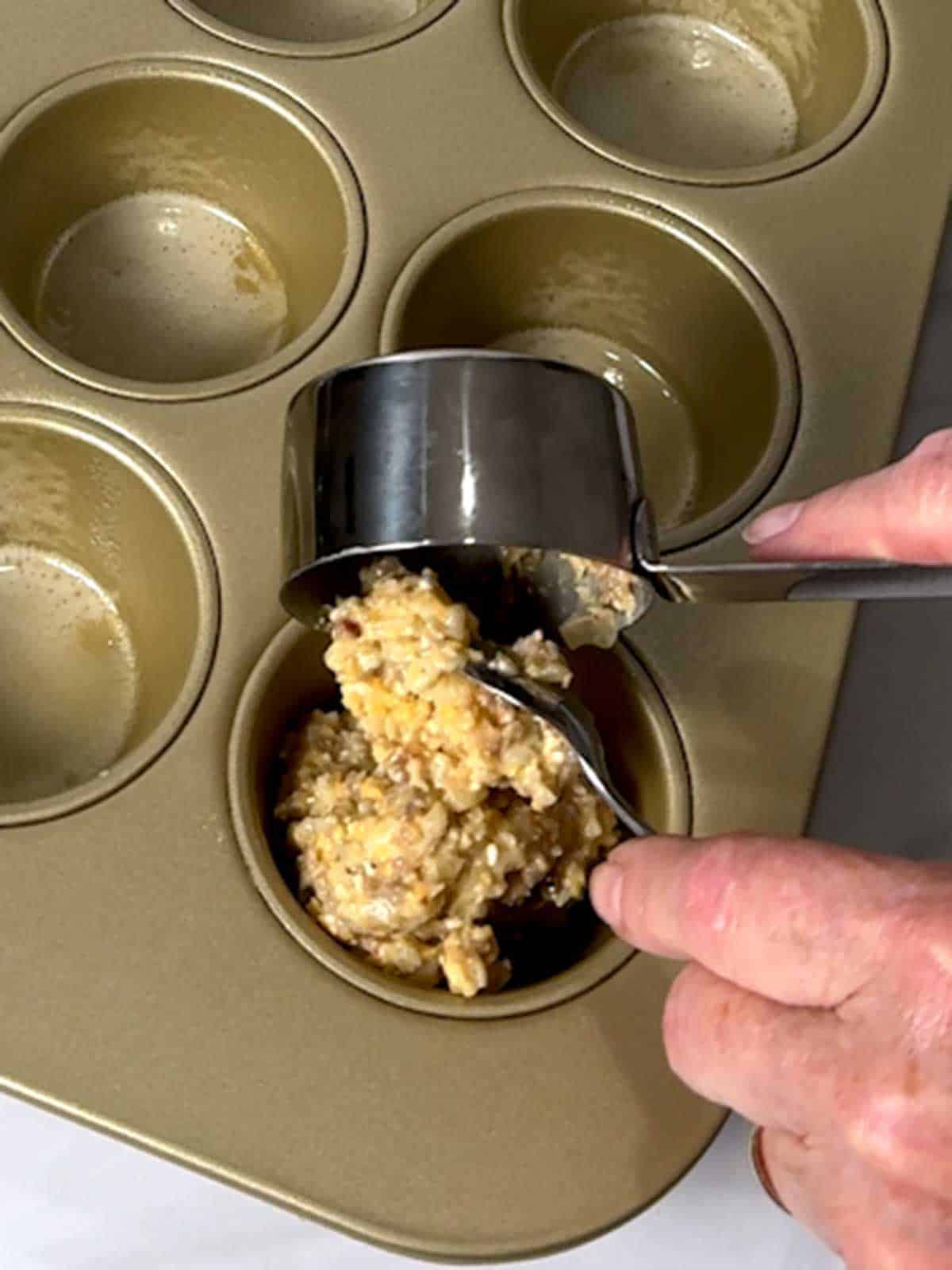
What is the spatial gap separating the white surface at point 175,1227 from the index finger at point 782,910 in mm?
279

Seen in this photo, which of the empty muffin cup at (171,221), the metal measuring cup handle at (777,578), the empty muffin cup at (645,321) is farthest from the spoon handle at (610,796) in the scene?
the empty muffin cup at (171,221)

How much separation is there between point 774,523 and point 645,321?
1.20ft

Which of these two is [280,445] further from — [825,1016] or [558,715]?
[825,1016]

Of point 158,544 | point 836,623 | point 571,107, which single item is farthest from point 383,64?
point 836,623

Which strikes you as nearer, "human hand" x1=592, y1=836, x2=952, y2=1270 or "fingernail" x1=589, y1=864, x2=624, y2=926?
"human hand" x1=592, y1=836, x2=952, y2=1270

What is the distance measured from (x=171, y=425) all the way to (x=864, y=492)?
427 mm

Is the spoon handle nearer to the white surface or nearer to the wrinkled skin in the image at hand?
the wrinkled skin

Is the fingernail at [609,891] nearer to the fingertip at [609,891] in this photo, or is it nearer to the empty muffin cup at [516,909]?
the fingertip at [609,891]

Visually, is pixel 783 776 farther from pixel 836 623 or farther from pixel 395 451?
pixel 395 451

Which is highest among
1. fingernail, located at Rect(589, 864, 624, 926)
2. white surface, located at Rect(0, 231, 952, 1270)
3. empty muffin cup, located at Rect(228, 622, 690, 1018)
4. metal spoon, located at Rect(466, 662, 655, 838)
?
metal spoon, located at Rect(466, 662, 655, 838)

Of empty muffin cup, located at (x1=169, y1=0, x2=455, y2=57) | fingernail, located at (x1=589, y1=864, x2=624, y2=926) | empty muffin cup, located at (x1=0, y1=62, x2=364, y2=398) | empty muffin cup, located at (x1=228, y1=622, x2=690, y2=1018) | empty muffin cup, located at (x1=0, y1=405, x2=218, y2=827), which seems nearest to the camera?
fingernail, located at (x1=589, y1=864, x2=624, y2=926)

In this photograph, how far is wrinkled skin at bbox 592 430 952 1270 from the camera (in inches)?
20.9

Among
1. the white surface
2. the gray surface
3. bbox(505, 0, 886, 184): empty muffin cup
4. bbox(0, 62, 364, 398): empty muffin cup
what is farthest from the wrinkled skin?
bbox(505, 0, 886, 184): empty muffin cup

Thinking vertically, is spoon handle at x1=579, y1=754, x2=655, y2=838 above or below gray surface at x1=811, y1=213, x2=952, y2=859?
above
